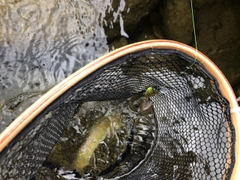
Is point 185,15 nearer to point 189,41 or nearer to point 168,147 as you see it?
point 189,41

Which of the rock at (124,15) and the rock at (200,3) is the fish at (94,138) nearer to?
the rock at (124,15)

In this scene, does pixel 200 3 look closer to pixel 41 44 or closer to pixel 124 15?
pixel 124 15

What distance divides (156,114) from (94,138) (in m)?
0.47

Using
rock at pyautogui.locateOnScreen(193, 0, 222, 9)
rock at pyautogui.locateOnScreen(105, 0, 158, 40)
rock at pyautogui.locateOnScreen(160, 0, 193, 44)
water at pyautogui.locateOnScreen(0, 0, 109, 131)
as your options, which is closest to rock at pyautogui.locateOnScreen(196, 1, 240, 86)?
rock at pyautogui.locateOnScreen(193, 0, 222, 9)

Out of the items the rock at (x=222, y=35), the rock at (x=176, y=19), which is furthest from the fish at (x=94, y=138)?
the rock at (x=222, y=35)

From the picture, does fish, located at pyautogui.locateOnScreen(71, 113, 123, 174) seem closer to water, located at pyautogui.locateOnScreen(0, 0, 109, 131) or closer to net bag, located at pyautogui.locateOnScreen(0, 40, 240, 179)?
net bag, located at pyautogui.locateOnScreen(0, 40, 240, 179)

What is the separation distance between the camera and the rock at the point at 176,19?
2418mm

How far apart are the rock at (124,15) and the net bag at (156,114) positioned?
0.58 meters

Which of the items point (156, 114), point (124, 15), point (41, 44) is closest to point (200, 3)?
point (124, 15)

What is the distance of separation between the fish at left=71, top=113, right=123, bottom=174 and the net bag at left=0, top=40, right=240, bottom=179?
129mm

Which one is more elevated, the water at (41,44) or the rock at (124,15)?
the rock at (124,15)

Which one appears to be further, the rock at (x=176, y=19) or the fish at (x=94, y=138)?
the rock at (x=176, y=19)

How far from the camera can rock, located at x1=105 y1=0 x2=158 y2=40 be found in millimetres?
2328

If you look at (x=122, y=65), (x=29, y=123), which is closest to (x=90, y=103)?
(x=122, y=65)
